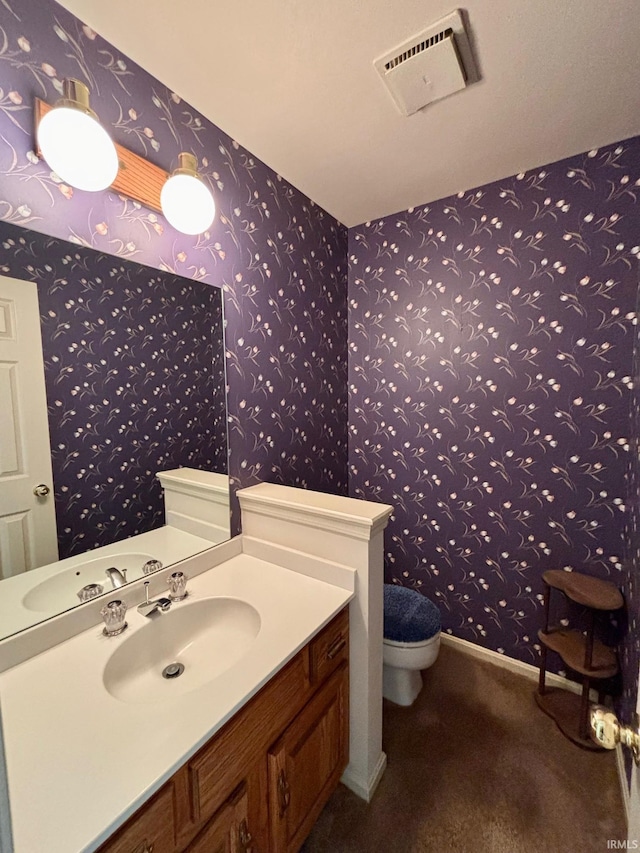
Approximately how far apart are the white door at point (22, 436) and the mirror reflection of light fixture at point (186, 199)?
1.59 ft

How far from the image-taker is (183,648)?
1.07 metres

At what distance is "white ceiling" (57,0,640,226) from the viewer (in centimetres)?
95

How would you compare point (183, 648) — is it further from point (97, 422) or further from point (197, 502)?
point (97, 422)

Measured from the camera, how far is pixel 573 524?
159cm

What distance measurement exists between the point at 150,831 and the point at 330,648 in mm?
577

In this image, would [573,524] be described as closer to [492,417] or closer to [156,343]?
[492,417]

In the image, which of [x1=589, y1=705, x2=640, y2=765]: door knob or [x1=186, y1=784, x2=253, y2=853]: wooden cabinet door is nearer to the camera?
[x1=589, y1=705, x2=640, y2=765]: door knob

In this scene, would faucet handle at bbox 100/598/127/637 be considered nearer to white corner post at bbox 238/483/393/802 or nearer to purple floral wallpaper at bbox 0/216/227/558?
purple floral wallpaper at bbox 0/216/227/558

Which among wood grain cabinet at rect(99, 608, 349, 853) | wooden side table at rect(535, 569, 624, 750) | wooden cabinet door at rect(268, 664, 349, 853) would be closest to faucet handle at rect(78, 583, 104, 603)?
wood grain cabinet at rect(99, 608, 349, 853)

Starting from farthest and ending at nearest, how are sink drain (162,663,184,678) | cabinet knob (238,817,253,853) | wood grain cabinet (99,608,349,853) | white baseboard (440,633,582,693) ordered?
white baseboard (440,633,582,693), sink drain (162,663,184,678), cabinet knob (238,817,253,853), wood grain cabinet (99,608,349,853)

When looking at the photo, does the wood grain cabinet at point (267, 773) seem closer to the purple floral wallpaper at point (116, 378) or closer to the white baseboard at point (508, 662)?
the purple floral wallpaper at point (116, 378)

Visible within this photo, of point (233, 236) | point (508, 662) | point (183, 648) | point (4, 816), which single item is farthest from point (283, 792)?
point (233, 236)

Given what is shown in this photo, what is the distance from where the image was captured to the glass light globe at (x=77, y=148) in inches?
32.4

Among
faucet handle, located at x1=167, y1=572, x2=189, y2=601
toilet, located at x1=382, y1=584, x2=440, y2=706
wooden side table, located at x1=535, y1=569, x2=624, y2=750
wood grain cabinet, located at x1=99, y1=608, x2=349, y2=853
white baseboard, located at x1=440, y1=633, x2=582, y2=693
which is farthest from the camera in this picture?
white baseboard, located at x1=440, y1=633, x2=582, y2=693
